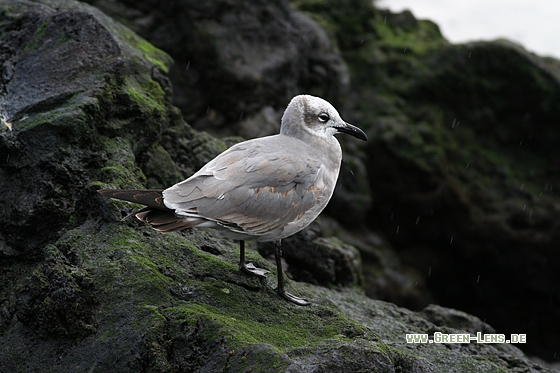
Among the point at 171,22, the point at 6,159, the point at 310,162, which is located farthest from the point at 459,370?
the point at 171,22

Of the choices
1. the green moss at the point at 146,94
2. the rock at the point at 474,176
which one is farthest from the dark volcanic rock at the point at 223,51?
the green moss at the point at 146,94

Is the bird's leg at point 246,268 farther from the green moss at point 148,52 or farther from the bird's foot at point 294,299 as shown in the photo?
the green moss at point 148,52

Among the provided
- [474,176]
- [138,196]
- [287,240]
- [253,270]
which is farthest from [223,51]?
[138,196]

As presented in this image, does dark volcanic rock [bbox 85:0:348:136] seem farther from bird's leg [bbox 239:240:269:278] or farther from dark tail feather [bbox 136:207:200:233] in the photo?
dark tail feather [bbox 136:207:200:233]

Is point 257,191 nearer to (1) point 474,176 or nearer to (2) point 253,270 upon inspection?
(2) point 253,270

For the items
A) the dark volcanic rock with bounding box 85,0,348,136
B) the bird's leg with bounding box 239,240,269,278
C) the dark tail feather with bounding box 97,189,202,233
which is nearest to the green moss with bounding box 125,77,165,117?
the dark tail feather with bounding box 97,189,202,233

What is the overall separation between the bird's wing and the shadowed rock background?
488 mm

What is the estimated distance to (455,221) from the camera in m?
11.3

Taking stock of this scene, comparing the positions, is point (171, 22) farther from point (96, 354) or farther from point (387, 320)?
point (96, 354)

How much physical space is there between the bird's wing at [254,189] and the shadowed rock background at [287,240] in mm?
488

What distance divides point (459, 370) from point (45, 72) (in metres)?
4.25

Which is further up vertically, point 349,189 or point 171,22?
point 171,22

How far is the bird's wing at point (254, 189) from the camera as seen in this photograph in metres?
4.72

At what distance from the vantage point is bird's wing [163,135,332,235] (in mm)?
4719
